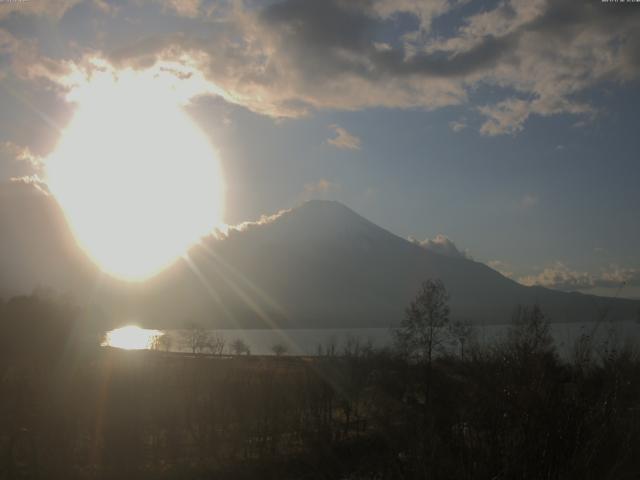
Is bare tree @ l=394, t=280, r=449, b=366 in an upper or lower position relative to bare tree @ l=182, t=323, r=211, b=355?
upper

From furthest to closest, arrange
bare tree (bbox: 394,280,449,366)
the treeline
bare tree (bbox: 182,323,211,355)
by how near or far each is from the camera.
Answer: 1. bare tree (bbox: 182,323,211,355)
2. bare tree (bbox: 394,280,449,366)
3. the treeline

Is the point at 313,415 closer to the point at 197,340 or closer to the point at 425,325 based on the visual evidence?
the point at 425,325

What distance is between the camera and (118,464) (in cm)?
2056

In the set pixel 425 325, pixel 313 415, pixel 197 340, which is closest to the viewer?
pixel 313 415

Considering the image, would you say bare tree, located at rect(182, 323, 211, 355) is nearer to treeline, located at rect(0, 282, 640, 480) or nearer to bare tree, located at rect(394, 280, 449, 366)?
bare tree, located at rect(394, 280, 449, 366)

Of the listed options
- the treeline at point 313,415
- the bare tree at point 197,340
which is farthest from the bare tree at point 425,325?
the bare tree at point 197,340

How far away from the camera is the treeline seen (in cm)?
435

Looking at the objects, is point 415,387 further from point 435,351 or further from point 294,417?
point 294,417

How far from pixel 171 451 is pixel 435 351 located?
1207 inches

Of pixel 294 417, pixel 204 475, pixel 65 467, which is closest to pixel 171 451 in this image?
pixel 204 475

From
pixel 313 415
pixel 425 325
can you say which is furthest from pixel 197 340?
pixel 313 415

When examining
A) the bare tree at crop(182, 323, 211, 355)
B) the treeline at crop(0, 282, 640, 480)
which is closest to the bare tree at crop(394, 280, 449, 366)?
the treeline at crop(0, 282, 640, 480)

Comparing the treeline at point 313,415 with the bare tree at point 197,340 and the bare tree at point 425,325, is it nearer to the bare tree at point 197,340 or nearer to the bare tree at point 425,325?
the bare tree at point 425,325

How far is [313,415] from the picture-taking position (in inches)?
1108
